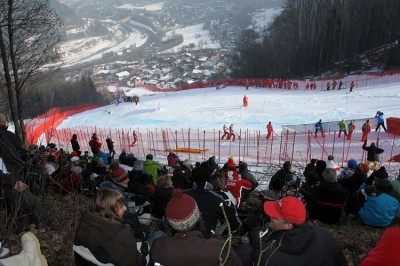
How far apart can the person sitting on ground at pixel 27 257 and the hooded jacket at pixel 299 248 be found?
6.47ft

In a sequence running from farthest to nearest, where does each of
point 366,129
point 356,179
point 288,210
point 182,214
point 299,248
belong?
point 366,129
point 356,179
point 288,210
point 299,248
point 182,214

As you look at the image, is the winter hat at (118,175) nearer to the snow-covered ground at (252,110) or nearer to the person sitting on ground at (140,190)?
the person sitting on ground at (140,190)

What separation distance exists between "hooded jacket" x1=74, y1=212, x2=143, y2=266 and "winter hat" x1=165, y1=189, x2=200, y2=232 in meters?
0.43

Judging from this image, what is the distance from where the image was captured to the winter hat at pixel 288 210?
320 centimetres

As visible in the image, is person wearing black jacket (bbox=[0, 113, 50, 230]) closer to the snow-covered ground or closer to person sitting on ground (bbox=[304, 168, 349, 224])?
person sitting on ground (bbox=[304, 168, 349, 224])

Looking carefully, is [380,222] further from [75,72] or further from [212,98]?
[75,72]

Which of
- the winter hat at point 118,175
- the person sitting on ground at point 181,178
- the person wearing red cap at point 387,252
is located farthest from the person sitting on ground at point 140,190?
the person wearing red cap at point 387,252

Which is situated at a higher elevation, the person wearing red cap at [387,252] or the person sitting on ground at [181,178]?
the person wearing red cap at [387,252]

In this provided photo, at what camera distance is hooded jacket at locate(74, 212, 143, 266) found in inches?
110

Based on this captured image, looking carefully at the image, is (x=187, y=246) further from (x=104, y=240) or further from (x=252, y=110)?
(x=252, y=110)

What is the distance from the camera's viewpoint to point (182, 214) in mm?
2977

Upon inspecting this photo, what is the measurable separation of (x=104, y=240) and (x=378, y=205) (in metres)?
5.02

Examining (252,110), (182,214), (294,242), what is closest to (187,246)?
(182,214)

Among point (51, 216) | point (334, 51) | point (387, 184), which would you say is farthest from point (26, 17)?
point (334, 51)
